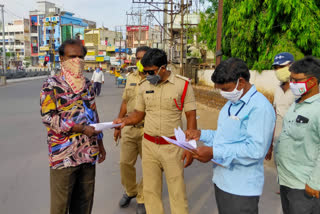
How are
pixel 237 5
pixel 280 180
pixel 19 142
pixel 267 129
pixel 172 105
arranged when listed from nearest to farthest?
pixel 267 129 → pixel 280 180 → pixel 172 105 → pixel 19 142 → pixel 237 5

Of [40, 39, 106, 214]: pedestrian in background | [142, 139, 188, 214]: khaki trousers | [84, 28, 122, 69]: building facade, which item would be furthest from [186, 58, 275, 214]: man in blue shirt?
[84, 28, 122, 69]: building facade

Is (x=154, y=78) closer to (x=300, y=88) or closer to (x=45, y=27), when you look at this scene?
(x=300, y=88)

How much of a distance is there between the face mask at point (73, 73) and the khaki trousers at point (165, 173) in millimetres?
882

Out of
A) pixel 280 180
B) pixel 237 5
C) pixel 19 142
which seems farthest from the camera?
pixel 237 5

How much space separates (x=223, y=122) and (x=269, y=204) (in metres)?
2.20

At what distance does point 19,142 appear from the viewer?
6324mm

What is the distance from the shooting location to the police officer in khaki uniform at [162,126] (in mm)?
2645

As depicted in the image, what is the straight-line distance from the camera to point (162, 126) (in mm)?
2678

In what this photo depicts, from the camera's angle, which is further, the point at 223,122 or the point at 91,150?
the point at 91,150

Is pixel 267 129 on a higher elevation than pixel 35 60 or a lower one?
lower

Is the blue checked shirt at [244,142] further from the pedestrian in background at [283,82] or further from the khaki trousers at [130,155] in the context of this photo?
the pedestrian in background at [283,82]

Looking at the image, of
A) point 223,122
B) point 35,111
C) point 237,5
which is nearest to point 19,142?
point 35,111


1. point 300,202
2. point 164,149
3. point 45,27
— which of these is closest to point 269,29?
point 164,149

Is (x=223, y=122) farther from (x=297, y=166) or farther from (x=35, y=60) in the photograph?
(x=35, y=60)
